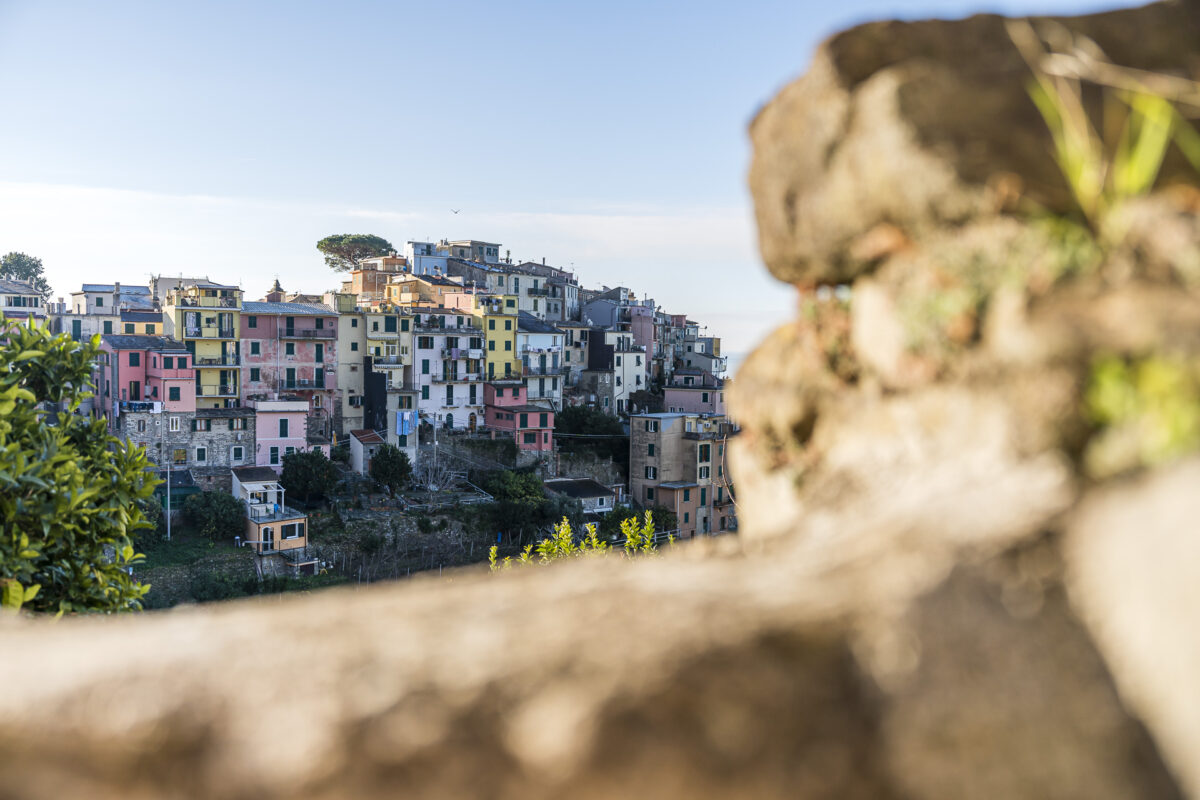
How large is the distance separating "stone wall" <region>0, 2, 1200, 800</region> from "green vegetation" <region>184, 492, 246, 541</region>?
3441cm

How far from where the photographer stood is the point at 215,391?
139 feet

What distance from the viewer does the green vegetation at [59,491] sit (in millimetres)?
6363

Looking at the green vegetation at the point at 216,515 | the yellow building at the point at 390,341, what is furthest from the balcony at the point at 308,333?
the green vegetation at the point at 216,515

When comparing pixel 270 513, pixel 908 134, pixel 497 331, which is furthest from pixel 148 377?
pixel 908 134

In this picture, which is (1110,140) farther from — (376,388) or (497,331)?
(497,331)

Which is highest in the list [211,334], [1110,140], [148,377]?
[211,334]

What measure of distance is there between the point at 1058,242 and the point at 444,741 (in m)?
2.18

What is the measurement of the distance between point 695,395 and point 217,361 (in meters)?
26.8

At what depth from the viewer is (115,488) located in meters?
7.35

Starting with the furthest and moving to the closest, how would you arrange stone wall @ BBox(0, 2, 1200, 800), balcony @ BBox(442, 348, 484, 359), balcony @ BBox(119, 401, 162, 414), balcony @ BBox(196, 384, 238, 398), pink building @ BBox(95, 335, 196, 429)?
balcony @ BBox(442, 348, 484, 359) < balcony @ BBox(196, 384, 238, 398) < pink building @ BBox(95, 335, 196, 429) < balcony @ BBox(119, 401, 162, 414) < stone wall @ BBox(0, 2, 1200, 800)

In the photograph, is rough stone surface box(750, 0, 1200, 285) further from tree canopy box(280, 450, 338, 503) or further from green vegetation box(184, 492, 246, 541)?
tree canopy box(280, 450, 338, 503)

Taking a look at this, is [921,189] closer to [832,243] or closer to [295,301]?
[832,243]

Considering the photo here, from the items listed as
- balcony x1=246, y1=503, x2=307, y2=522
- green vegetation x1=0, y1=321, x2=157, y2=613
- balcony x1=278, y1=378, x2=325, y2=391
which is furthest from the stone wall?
balcony x1=278, y1=378, x2=325, y2=391

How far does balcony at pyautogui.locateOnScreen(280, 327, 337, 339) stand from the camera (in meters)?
45.7
